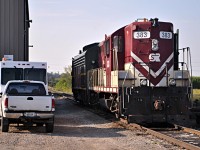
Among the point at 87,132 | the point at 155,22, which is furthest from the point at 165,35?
the point at 87,132

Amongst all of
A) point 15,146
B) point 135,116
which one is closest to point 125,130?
point 135,116

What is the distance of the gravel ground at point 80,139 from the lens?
10680 mm

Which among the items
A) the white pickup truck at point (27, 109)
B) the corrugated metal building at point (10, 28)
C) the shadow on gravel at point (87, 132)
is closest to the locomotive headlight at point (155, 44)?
the shadow on gravel at point (87, 132)

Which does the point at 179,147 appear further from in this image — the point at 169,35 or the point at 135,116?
the point at 169,35

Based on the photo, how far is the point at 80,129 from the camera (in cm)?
1475

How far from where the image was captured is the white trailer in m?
17.5

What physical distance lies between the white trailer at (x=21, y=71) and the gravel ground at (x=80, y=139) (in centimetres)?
315

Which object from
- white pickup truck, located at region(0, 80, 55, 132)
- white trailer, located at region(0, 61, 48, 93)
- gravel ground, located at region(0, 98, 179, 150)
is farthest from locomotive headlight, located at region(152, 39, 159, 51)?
white trailer, located at region(0, 61, 48, 93)

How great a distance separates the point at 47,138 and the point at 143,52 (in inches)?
229

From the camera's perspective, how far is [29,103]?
1320 centimetres

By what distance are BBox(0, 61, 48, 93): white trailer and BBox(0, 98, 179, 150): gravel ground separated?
315 centimetres

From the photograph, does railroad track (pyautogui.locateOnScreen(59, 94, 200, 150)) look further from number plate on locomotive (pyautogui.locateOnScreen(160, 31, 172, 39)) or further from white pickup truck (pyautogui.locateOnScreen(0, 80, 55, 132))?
number plate on locomotive (pyautogui.locateOnScreen(160, 31, 172, 39))

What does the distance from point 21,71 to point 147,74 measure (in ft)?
18.8

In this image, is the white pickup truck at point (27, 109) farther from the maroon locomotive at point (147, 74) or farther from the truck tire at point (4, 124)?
the maroon locomotive at point (147, 74)
